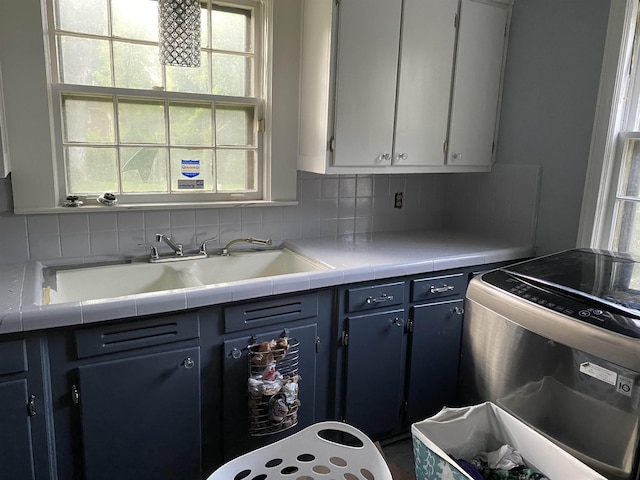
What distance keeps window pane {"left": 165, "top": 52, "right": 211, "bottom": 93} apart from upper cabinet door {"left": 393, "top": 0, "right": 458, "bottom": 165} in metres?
0.93

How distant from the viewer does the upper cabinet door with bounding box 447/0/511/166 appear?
2.56 m

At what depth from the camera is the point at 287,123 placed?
250cm

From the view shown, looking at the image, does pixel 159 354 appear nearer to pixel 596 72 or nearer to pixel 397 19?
pixel 397 19

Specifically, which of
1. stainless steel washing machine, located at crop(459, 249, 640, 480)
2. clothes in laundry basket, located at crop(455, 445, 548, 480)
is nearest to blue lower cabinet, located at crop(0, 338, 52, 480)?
clothes in laundry basket, located at crop(455, 445, 548, 480)

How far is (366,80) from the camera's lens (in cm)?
231

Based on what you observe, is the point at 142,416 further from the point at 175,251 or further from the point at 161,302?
the point at 175,251

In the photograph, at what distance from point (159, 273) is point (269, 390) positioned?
2.46 ft

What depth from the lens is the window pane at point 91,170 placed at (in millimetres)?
2164

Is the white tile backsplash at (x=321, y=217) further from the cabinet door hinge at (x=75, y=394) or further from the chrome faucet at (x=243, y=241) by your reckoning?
the cabinet door hinge at (x=75, y=394)

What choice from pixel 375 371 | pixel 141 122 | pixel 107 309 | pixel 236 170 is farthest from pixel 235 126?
pixel 375 371

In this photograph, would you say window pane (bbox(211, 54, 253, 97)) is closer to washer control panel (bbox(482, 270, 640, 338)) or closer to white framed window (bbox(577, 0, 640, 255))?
washer control panel (bbox(482, 270, 640, 338))

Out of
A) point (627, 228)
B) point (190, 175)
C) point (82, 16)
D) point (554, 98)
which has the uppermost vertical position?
point (82, 16)

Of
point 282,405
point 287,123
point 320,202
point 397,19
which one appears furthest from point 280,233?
point 397,19

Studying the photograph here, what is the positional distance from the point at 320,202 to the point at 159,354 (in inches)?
49.7
